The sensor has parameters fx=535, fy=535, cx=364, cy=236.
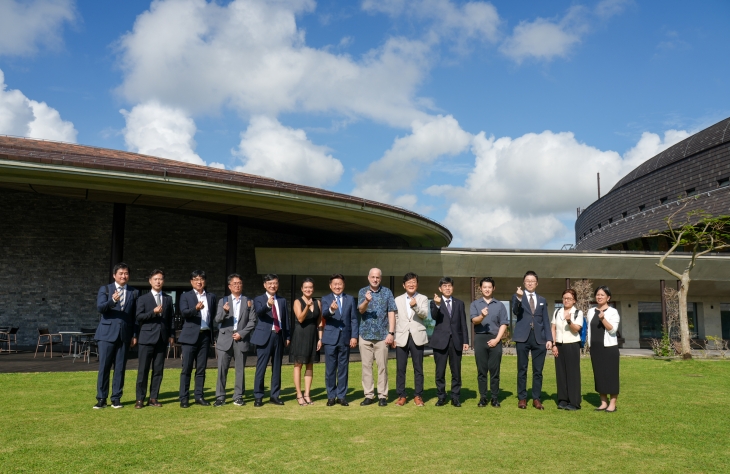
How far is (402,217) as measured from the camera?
56.3 feet

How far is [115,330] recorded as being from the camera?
7.17 m

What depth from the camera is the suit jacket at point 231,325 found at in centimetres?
743

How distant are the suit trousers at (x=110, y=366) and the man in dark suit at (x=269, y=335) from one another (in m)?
1.74

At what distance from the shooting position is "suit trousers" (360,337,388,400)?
7379mm

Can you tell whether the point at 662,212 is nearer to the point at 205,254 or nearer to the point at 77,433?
the point at 205,254

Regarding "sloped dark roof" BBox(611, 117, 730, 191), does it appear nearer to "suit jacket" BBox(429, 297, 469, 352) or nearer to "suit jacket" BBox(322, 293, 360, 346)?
"suit jacket" BBox(429, 297, 469, 352)

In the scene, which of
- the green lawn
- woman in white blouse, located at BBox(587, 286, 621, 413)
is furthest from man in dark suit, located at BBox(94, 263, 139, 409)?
woman in white blouse, located at BBox(587, 286, 621, 413)

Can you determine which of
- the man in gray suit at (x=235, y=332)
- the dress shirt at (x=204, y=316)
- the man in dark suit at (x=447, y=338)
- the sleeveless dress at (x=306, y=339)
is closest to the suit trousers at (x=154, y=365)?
the dress shirt at (x=204, y=316)

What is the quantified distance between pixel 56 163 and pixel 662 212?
3029 cm

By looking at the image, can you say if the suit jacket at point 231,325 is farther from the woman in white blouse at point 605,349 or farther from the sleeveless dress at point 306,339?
the woman in white blouse at point 605,349

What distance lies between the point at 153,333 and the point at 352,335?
2.69 meters

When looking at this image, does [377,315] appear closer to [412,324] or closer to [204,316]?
[412,324]

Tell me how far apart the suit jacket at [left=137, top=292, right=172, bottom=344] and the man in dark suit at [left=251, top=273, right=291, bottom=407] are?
1.21m

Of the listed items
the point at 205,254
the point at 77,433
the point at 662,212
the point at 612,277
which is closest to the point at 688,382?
the point at 77,433
